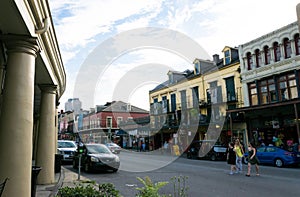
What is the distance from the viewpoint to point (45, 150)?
29.6ft

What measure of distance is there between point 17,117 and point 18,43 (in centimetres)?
138

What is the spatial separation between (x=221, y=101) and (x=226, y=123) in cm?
262

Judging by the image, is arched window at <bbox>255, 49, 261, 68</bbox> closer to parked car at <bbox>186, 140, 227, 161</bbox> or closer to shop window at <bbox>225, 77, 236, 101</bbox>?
shop window at <bbox>225, 77, 236, 101</bbox>

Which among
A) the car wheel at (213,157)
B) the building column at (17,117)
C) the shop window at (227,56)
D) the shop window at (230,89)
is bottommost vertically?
the car wheel at (213,157)

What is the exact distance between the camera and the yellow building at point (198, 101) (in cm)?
2664

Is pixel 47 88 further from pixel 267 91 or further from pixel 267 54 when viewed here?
pixel 267 54

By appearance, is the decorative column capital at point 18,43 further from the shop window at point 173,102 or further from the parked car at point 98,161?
the shop window at point 173,102

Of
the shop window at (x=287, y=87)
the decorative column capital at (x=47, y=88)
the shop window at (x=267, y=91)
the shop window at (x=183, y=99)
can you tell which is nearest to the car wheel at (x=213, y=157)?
the shop window at (x=267, y=91)

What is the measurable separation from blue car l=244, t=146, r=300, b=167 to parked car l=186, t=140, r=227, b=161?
4.00 meters

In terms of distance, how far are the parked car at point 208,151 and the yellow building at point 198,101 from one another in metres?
2.09

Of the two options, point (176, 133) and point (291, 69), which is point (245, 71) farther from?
point (176, 133)

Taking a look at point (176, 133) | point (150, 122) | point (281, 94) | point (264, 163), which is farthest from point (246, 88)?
point (150, 122)

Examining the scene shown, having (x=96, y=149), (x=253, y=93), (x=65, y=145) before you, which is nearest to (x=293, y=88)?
(x=253, y=93)

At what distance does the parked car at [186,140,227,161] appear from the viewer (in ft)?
70.8
